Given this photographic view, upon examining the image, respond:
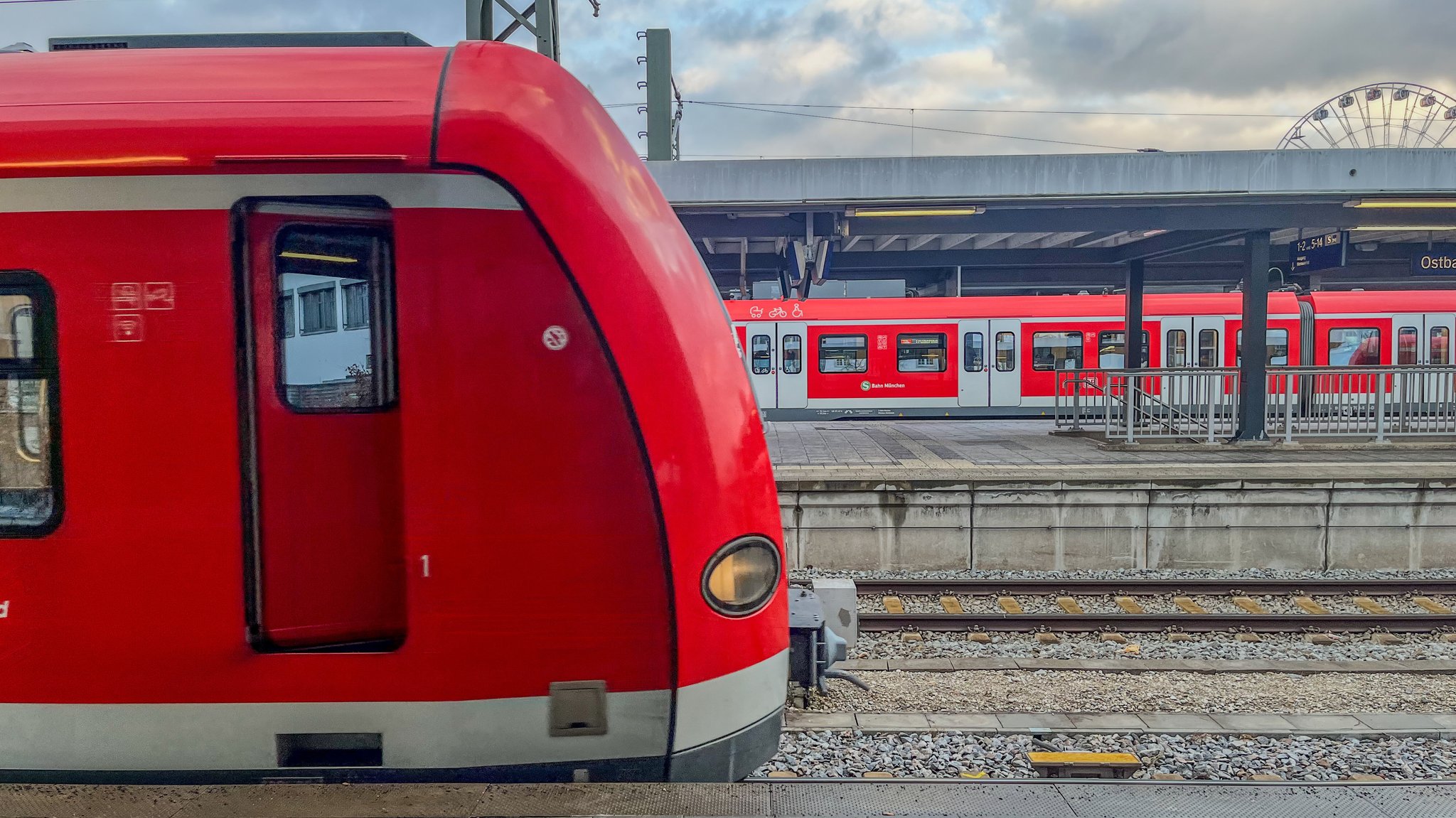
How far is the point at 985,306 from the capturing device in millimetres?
19375

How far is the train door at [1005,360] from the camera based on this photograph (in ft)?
63.5

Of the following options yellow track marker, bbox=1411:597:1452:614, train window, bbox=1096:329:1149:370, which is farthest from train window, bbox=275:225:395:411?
train window, bbox=1096:329:1149:370

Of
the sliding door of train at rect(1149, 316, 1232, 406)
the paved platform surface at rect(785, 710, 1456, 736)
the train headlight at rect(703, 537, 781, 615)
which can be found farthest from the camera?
the sliding door of train at rect(1149, 316, 1232, 406)

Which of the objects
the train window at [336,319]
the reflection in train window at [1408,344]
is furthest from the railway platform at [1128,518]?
the reflection in train window at [1408,344]

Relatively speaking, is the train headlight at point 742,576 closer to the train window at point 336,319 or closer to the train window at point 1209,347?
the train window at point 336,319

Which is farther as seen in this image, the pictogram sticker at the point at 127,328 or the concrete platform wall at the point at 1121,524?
the concrete platform wall at the point at 1121,524

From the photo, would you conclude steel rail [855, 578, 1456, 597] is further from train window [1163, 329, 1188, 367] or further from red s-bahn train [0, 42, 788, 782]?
train window [1163, 329, 1188, 367]

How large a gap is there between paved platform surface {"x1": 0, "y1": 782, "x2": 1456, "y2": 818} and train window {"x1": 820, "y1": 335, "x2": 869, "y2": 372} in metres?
16.9

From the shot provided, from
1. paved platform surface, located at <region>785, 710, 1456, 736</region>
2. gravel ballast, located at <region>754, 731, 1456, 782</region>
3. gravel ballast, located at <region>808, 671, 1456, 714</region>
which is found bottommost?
gravel ballast, located at <region>808, 671, 1456, 714</region>

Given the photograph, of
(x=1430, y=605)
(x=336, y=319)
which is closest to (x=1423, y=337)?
(x=1430, y=605)

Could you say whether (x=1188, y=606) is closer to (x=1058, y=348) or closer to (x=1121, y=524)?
(x=1121, y=524)

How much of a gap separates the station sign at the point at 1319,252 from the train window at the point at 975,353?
226 inches

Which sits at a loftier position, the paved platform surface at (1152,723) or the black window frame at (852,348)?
the black window frame at (852,348)

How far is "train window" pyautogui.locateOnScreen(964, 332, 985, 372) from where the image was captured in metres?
19.4
